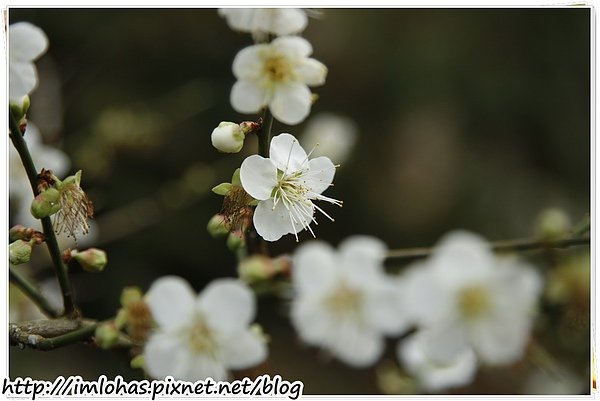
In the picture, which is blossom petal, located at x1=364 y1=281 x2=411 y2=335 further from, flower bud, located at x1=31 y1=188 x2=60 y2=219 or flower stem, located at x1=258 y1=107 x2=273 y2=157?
flower bud, located at x1=31 y1=188 x2=60 y2=219

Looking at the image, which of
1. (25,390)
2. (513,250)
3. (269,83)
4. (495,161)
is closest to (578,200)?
(495,161)

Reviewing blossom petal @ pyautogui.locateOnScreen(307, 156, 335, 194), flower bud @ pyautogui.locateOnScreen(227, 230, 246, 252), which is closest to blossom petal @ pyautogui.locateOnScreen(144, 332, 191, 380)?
flower bud @ pyautogui.locateOnScreen(227, 230, 246, 252)

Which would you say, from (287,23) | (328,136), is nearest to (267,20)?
(287,23)

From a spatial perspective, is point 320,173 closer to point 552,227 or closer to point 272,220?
point 272,220

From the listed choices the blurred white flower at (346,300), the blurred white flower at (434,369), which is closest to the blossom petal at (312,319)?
the blurred white flower at (346,300)

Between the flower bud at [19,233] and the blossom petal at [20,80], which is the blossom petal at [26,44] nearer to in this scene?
the blossom petal at [20,80]

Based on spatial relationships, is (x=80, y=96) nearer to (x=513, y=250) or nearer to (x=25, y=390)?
(x=25, y=390)
